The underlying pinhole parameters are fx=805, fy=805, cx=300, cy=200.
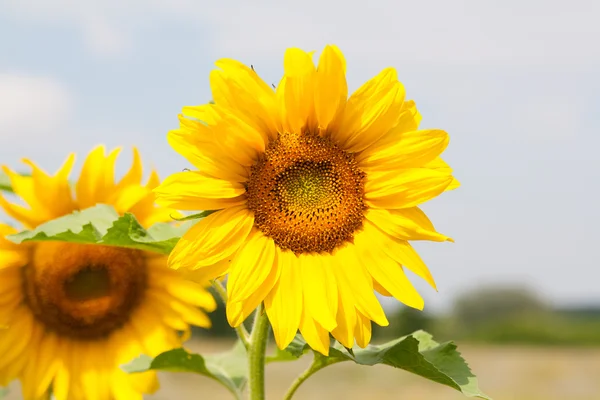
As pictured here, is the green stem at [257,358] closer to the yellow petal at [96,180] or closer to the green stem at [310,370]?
the green stem at [310,370]

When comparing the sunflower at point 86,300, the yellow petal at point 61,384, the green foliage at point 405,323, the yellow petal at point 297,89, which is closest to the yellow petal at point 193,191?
the yellow petal at point 297,89

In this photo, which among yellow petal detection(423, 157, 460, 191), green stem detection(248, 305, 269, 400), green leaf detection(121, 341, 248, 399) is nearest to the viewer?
yellow petal detection(423, 157, 460, 191)

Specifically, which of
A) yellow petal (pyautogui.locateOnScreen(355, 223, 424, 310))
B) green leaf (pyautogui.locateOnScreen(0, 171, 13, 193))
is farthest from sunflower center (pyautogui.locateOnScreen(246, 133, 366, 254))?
green leaf (pyautogui.locateOnScreen(0, 171, 13, 193))

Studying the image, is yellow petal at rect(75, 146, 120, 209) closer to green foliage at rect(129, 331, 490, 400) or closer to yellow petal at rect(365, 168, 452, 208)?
green foliage at rect(129, 331, 490, 400)

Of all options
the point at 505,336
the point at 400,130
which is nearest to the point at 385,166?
the point at 400,130

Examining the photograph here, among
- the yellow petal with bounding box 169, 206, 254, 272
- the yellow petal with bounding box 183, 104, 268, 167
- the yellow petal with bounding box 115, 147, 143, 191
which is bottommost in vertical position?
the yellow petal with bounding box 115, 147, 143, 191

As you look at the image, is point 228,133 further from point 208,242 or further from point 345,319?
point 345,319
